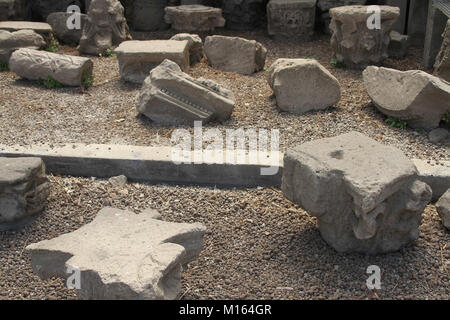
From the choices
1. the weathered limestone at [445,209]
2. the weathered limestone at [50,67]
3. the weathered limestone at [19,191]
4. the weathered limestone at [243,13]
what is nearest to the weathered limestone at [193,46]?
the weathered limestone at [50,67]

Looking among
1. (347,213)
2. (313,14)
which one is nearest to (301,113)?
(347,213)

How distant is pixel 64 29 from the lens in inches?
346

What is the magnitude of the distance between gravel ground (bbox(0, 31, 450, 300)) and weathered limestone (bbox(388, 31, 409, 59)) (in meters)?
1.68

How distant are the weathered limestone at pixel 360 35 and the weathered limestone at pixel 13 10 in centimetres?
517

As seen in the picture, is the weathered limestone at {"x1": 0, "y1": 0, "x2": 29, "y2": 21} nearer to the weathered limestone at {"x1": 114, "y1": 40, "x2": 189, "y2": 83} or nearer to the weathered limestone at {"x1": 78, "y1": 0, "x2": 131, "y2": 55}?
the weathered limestone at {"x1": 78, "y1": 0, "x2": 131, "y2": 55}

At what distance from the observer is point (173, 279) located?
3.36m

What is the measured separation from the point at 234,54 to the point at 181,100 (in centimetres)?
192

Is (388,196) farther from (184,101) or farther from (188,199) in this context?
(184,101)

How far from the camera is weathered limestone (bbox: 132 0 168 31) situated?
33.4ft

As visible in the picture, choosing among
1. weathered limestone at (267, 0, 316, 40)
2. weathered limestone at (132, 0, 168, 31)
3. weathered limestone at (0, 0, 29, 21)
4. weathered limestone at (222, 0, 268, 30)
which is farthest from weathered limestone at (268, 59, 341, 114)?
weathered limestone at (0, 0, 29, 21)

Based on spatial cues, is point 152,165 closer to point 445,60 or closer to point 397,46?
point 445,60

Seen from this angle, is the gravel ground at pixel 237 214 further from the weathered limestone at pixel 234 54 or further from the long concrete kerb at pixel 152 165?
the weathered limestone at pixel 234 54

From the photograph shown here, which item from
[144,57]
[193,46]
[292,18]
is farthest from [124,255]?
[292,18]

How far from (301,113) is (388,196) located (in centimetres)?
244
